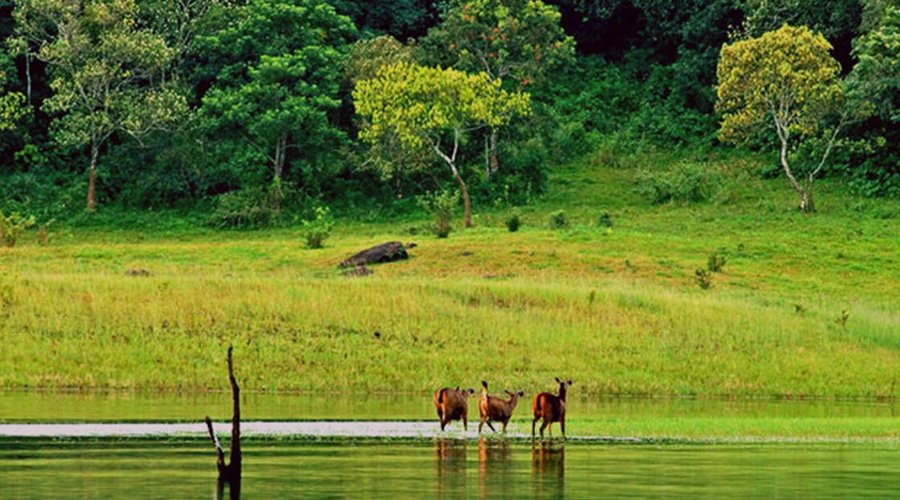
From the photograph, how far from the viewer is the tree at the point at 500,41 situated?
8006 centimetres

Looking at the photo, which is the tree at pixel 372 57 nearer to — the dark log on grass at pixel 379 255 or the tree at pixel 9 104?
the tree at pixel 9 104

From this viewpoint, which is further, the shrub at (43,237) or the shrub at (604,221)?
the shrub at (604,221)

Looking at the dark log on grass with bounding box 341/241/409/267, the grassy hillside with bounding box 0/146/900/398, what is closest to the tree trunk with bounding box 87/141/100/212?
the grassy hillside with bounding box 0/146/900/398

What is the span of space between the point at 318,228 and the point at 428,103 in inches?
342

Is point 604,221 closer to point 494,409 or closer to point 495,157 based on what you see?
point 495,157

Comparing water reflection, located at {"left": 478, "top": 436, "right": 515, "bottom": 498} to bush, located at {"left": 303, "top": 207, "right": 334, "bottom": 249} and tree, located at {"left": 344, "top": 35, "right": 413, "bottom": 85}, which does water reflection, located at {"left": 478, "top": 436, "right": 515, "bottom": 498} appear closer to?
bush, located at {"left": 303, "top": 207, "right": 334, "bottom": 249}

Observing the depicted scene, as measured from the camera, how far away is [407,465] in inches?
952

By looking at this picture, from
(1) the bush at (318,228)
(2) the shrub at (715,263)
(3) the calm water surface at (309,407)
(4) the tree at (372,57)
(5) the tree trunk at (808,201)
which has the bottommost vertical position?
(3) the calm water surface at (309,407)

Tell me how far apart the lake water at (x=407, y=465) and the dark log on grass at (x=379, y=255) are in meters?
25.2

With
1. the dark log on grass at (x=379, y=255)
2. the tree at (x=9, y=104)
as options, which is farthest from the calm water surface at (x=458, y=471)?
the tree at (x=9, y=104)

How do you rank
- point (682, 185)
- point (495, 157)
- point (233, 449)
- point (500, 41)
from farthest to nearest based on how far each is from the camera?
point (500, 41), point (495, 157), point (682, 185), point (233, 449)

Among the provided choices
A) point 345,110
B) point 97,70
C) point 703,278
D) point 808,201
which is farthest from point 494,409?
point 345,110

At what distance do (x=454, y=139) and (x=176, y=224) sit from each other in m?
12.7

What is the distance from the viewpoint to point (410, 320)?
43.3 meters
